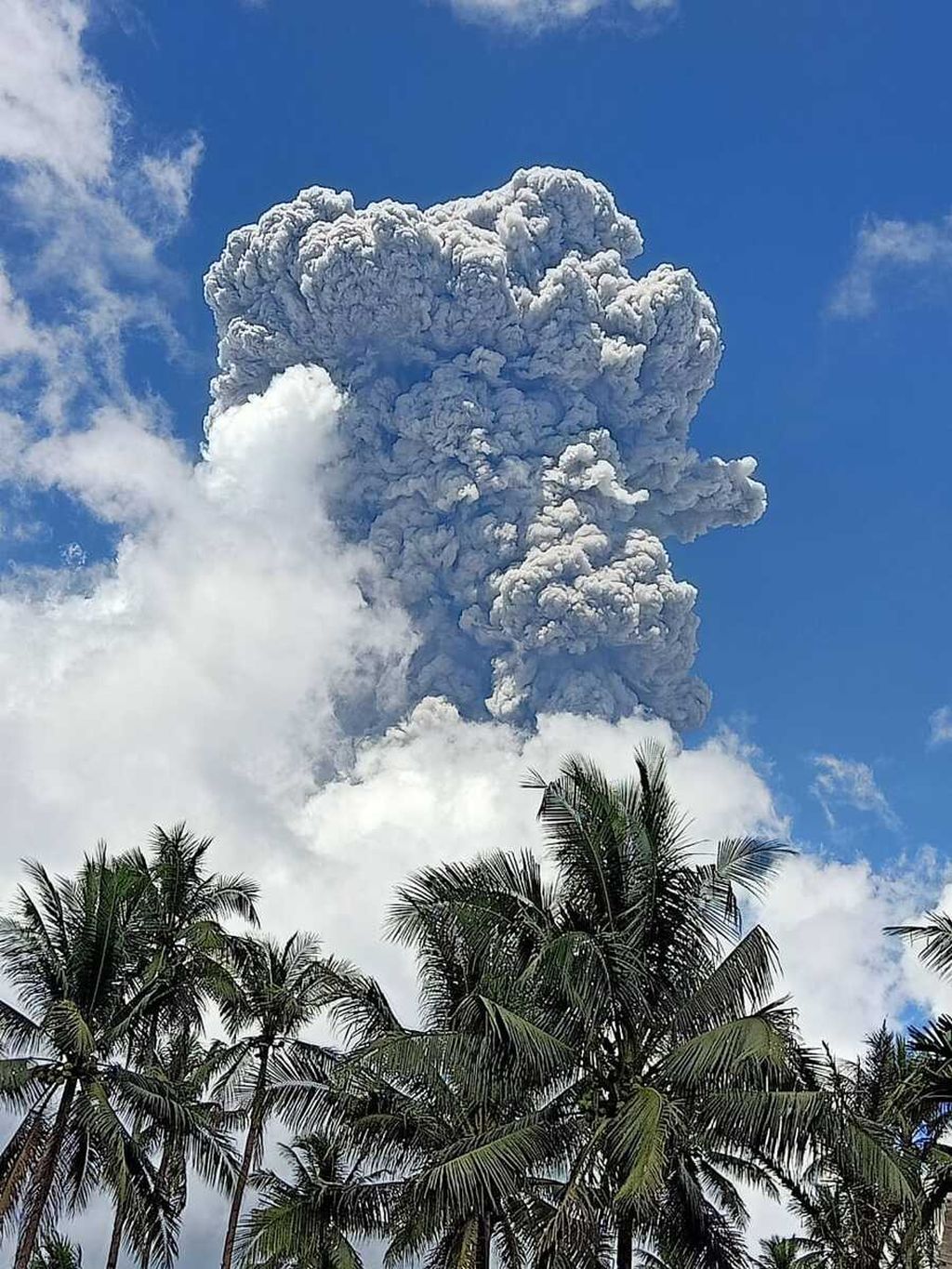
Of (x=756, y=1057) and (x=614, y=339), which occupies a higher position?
(x=614, y=339)

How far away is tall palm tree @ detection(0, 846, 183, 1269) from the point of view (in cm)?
2206

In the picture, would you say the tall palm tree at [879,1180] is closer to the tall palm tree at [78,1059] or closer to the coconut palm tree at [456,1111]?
the coconut palm tree at [456,1111]

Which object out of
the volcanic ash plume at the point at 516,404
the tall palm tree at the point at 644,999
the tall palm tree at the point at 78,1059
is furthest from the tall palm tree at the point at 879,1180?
the volcanic ash plume at the point at 516,404

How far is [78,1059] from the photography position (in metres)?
22.5

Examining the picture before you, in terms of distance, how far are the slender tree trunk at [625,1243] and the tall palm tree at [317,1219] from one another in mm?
5698

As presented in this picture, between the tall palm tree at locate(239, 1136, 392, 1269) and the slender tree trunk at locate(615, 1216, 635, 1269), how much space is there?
5698 millimetres

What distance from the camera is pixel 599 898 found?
19969 mm

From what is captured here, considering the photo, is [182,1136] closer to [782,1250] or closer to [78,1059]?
[78,1059]

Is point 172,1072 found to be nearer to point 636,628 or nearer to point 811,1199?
point 811,1199

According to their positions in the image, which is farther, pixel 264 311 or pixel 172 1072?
pixel 264 311

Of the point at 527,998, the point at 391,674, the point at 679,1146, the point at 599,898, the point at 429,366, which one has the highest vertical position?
the point at 429,366

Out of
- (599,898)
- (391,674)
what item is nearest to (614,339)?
(391,674)

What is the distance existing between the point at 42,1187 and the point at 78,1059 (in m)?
1.88

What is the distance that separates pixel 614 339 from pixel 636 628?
69.9 feet
